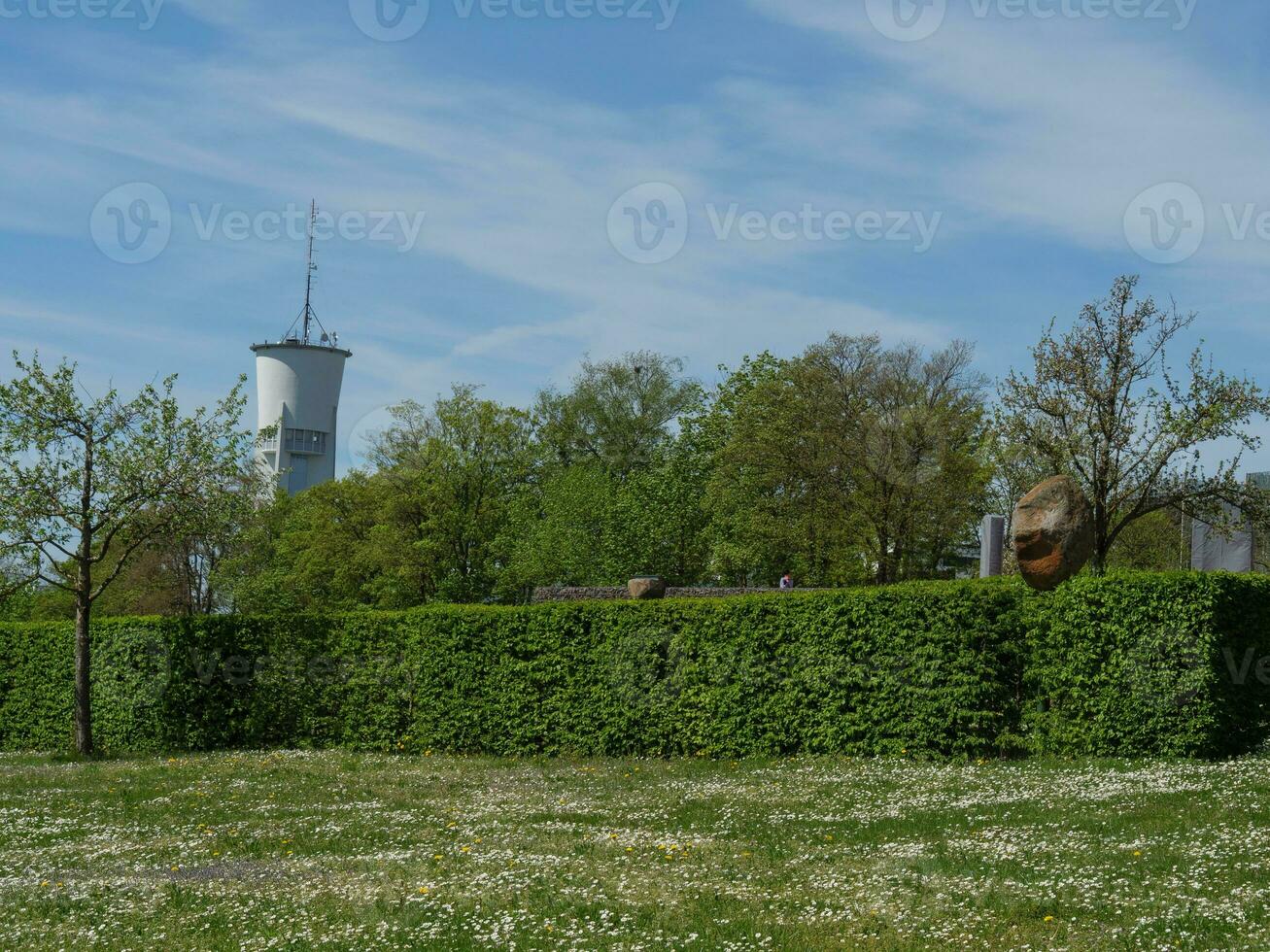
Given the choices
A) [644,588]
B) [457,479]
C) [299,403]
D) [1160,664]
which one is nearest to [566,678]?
[644,588]

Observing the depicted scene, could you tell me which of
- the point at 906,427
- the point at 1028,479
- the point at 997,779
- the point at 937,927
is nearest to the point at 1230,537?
the point at 1028,479

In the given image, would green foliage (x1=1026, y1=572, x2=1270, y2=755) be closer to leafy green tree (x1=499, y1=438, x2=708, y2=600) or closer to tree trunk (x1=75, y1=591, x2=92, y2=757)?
tree trunk (x1=75, y1=591, x2=92, y2=757)

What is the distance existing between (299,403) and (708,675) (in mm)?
78121

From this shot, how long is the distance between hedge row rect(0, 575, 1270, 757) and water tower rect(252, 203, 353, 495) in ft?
209

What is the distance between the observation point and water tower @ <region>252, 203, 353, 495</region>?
308 ft

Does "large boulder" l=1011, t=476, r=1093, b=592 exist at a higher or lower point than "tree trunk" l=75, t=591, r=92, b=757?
higher

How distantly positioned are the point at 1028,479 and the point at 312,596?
40.6 m

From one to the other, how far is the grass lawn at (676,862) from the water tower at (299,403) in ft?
252

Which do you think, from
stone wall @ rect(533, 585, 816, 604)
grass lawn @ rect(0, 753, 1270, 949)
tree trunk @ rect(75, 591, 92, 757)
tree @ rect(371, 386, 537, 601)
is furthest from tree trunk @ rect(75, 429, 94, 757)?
tree @ rect(371, 386, 537, 601)

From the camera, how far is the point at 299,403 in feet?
309

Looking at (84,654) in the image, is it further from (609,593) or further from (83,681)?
(609,593)

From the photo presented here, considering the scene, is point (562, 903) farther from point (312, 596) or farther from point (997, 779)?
point (312, 596)

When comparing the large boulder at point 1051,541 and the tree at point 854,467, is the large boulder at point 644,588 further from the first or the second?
the tree at point 854,467

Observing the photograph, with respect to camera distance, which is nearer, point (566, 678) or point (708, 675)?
point (708, 675)
